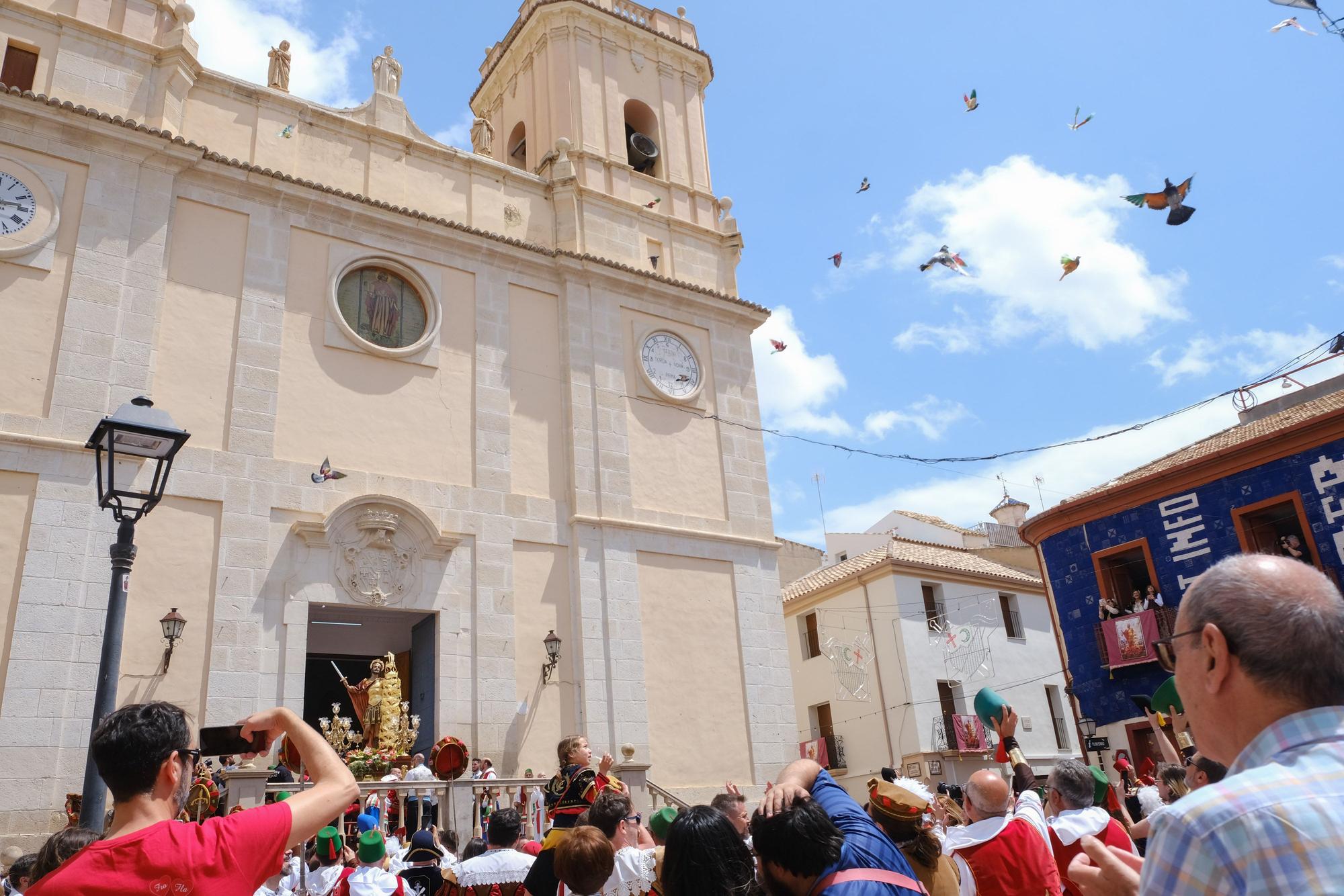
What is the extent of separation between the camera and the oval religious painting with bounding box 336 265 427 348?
53.7ft

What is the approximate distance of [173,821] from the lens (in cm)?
288

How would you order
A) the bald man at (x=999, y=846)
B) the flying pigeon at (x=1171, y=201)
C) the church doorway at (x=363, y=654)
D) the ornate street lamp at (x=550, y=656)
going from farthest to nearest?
the ornate street lamp at (x=550, y=656), the church doorway at (x=363, y=654), the flying pigeon at (x=1171, y=201), the bald man at (x=999, y=846)

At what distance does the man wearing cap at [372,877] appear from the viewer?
20.2ft

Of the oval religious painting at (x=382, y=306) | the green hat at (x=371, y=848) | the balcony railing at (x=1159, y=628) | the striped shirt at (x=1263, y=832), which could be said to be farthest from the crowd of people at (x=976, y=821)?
the balcony railing at (x=1159, y=628)

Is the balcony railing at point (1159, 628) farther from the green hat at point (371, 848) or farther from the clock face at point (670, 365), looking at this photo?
the green hat at point (371, 848)

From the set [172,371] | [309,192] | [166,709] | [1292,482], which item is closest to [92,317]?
[172,371]

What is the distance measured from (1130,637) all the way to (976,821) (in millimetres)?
20695

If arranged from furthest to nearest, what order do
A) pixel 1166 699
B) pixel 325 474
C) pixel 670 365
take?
pixel 670 365 → pixel 325 474 → pixel 1166 699

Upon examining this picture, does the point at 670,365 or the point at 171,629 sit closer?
the point at 171,629

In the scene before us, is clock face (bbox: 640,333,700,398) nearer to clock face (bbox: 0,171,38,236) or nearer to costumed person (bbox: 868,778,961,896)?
clock face (bbox: 0,171,38,236)

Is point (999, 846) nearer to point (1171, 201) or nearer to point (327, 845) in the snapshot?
point (327, 845)

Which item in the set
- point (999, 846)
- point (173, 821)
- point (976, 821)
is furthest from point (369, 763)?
point (173, 821)

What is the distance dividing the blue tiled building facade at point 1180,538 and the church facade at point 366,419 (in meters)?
10.1

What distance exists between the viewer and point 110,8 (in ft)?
51.0
